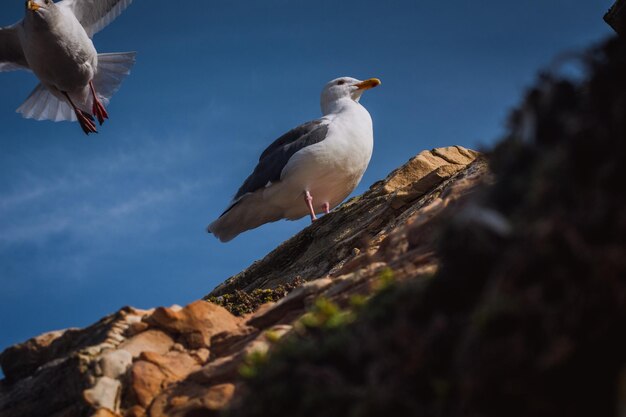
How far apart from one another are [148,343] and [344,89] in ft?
34.0

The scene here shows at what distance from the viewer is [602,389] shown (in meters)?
3.25

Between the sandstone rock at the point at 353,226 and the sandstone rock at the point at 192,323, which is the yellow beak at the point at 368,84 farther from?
the sandstone rock at the point at 192,323

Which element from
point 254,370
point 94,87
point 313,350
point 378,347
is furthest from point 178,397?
point 94,87

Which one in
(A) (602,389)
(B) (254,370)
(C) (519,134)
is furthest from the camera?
(B) (254,370)

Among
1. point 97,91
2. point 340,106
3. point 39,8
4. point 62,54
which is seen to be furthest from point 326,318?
point 97,91

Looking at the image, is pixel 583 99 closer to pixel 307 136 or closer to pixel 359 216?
pixel 359 216

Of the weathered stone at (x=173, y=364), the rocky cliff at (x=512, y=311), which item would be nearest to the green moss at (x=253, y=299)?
the weathered stone at (x=173, y=364)

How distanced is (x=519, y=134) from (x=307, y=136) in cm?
1045

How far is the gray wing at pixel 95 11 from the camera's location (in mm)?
17359

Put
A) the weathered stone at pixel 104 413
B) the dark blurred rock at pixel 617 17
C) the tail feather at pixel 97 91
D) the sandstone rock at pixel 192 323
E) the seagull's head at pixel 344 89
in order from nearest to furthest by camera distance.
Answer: the weathered stone at pixel 104 413 < the sandstone rock at pixel 192 323 < the dark blurred rock at pixel 617 17 < the seagull's head at pixel 344 89 < the tail feather at pixel 97 91

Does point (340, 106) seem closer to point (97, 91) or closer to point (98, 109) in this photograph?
point (98, 109)

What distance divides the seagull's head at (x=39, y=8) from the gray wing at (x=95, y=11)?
4.60ft

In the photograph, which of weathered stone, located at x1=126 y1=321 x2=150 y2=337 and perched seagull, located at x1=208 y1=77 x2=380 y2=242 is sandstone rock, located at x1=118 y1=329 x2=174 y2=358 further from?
perched seagull, located at x1=208 y1=77 x2=380 y2=242

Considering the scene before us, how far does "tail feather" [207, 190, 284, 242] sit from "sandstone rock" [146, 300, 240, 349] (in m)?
8.11
